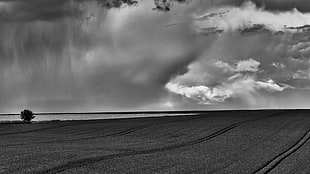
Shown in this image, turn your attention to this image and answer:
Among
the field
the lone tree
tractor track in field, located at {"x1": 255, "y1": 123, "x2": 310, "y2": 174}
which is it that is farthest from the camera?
the lone tree

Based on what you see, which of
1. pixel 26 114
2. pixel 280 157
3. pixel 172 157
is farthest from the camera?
pixel 26 114

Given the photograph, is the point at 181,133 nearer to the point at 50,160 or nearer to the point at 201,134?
the point at 201,134

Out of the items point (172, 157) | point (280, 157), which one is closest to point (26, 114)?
point (172, 157)

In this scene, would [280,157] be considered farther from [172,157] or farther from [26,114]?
[26,114]

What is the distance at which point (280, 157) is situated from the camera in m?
18.3

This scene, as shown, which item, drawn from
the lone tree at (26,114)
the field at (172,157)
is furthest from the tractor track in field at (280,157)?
the lone tree at (26,114)

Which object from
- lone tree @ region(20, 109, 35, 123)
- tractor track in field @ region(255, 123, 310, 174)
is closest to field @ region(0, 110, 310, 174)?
tractor track in field @ region(255, 123, 310, 174)

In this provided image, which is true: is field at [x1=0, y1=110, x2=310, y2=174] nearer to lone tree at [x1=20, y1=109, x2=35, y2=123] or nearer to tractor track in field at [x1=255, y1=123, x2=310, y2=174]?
tractor track in field at [x1=255, y1=123, x2=310, y2=174]

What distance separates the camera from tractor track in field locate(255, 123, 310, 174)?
15273 mm

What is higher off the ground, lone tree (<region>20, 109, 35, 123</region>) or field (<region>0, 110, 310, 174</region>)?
lone tree (<region>20, 109, 35, 123</region>)

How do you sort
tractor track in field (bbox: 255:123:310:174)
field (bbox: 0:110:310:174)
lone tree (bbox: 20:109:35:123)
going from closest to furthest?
tractor track in field (bbox: 255:123:310:174), field (bbox: 0:110:310:174), lone tree (bbox: 20:109:35:123)

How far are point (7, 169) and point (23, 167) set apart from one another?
56 cm

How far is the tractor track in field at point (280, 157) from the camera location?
15273 millimetres

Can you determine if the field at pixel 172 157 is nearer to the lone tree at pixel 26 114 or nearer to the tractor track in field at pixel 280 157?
the tractor track in field at pixel 280 157
